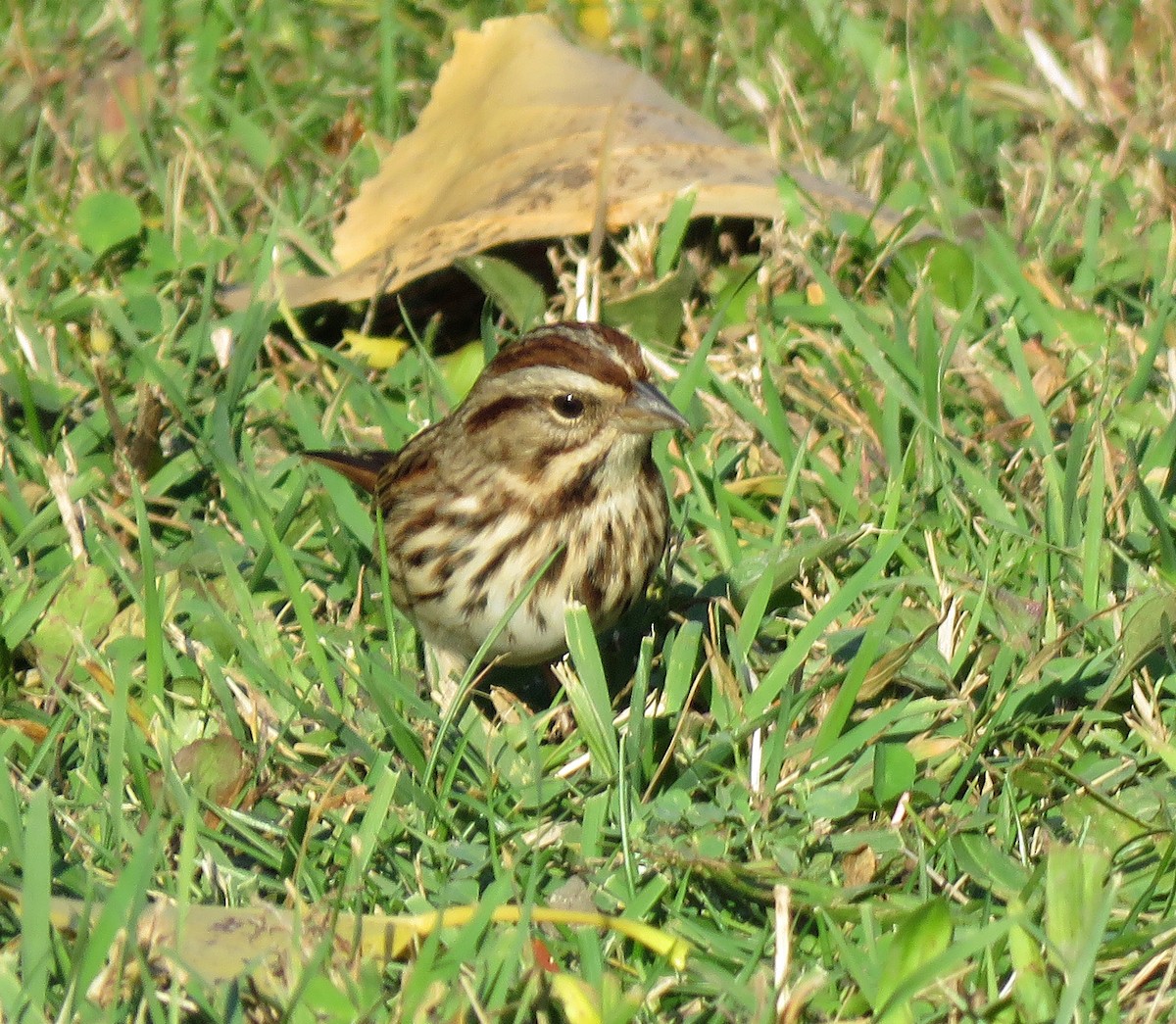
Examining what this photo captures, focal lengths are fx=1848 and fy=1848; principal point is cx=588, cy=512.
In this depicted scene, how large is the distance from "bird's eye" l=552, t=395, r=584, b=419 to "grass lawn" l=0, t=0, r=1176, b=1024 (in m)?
0.46

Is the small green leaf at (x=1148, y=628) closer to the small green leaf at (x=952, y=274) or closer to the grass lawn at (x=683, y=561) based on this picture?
the grass lawn at (x=683, y=561)

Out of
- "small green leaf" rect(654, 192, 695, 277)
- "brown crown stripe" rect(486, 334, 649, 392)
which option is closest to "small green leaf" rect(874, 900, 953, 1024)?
"brown crown stripe" rect(486, 334, 649, 392)

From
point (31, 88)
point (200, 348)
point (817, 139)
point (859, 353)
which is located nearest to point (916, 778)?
point (859, 353)

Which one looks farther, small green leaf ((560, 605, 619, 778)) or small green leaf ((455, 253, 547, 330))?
small green leaf ((455, 253, 547, 330))

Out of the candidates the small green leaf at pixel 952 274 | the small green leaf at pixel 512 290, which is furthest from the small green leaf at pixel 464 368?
the small green leaf at pixel 952 274

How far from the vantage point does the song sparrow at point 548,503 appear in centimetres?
347

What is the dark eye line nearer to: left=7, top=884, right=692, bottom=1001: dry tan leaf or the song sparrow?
the song sparrow

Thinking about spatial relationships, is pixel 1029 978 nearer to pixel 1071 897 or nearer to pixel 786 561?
pixel 1071 897

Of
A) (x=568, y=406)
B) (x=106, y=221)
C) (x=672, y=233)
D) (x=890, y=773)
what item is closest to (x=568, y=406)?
(x=568, y=406)

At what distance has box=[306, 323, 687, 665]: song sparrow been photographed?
11.4ft

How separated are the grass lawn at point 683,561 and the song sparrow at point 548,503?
15 cm

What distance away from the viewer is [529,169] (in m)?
4.81

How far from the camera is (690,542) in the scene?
412cm

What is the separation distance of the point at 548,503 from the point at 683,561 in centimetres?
63
